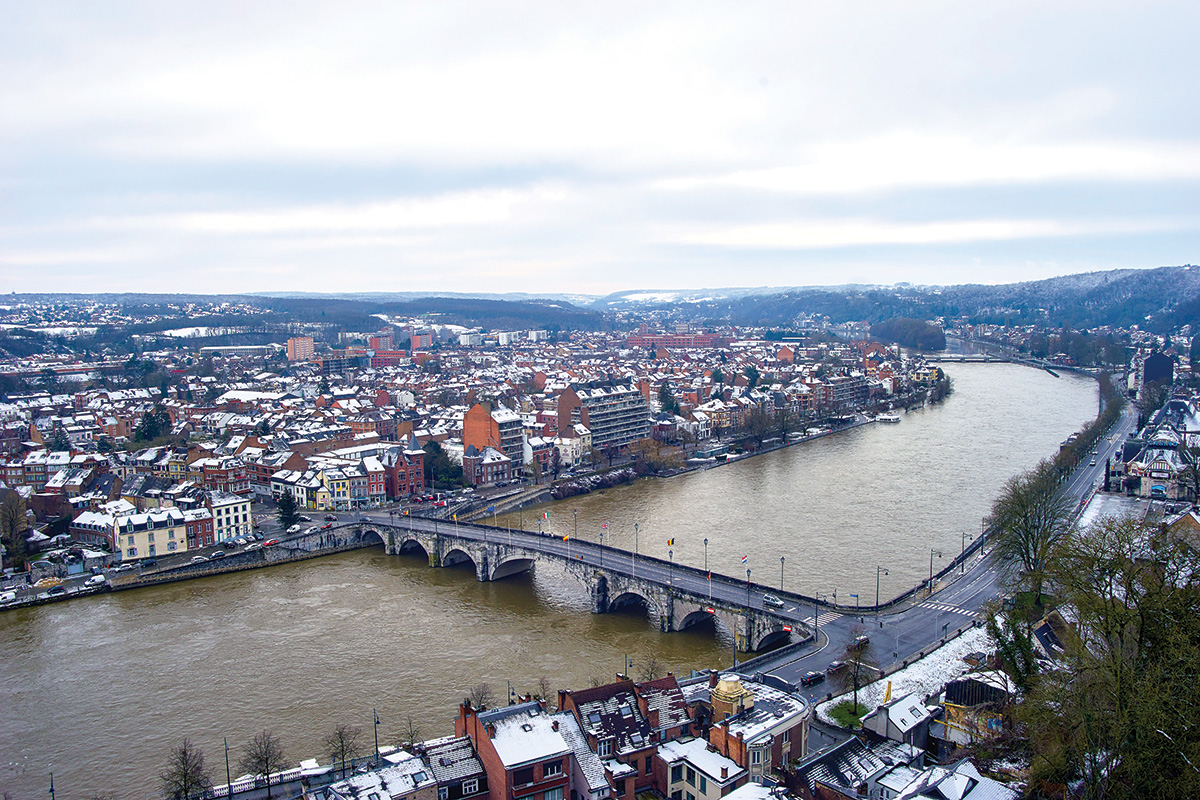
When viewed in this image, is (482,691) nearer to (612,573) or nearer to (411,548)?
(612,573)

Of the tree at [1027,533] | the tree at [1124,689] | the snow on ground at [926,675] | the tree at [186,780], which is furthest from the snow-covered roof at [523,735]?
the tree at [1027,533]

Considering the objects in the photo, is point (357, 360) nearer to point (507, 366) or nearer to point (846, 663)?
point (507, 366)

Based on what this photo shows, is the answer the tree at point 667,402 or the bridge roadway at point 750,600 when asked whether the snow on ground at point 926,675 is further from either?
the tree at point 667,402

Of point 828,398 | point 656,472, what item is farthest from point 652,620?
point 828,398

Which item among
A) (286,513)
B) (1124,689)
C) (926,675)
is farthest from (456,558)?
(1124,689)

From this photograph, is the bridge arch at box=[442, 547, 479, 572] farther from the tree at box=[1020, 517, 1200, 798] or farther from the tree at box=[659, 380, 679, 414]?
the tree at box=[659, 380, 679, 414]
